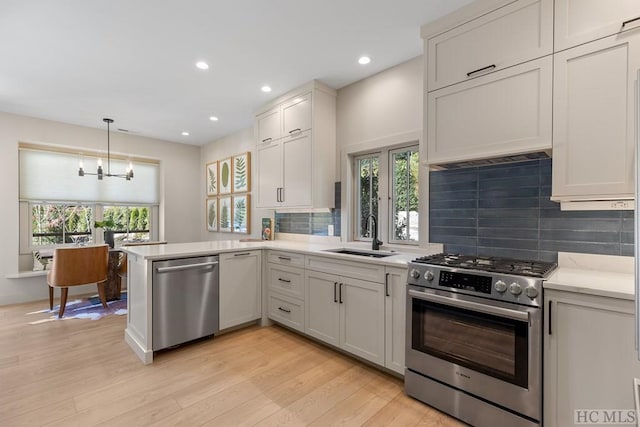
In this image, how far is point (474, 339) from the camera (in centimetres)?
173

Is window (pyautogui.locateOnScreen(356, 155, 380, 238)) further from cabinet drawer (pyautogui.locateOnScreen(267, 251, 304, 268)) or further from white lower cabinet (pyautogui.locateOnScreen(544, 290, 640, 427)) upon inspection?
white lower cabinet (pyautogui.locateOnScreen(544, 290, 640, 427))

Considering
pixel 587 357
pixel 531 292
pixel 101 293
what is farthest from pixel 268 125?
pixel 587 357

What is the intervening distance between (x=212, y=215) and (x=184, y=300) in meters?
3.01

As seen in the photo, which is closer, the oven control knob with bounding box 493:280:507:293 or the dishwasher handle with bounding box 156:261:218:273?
the oven control knob with bounding box 493:280:507:293

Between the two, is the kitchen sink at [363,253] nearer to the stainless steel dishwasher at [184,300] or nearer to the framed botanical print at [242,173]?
the stainless steel dishwasher at [184,300]

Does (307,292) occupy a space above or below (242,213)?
below

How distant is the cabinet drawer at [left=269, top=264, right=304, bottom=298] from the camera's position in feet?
9.46

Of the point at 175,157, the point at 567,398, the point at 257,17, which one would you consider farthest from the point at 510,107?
the point at 175,157

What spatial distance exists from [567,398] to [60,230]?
6.05 meters

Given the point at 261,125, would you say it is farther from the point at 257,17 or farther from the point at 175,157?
the point at 175,157

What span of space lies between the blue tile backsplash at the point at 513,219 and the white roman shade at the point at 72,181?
4898mm

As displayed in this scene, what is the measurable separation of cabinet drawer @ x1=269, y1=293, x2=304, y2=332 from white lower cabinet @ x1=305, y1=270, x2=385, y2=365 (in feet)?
0.33

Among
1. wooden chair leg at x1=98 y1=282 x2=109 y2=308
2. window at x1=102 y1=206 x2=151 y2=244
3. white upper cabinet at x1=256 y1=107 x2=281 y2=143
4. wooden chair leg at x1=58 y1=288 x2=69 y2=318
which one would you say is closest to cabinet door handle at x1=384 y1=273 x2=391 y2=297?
white upper cabinet at x1=256 y1=107 x2=281 y2=143

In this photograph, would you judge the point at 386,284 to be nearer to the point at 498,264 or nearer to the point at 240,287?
the point at 498,264
